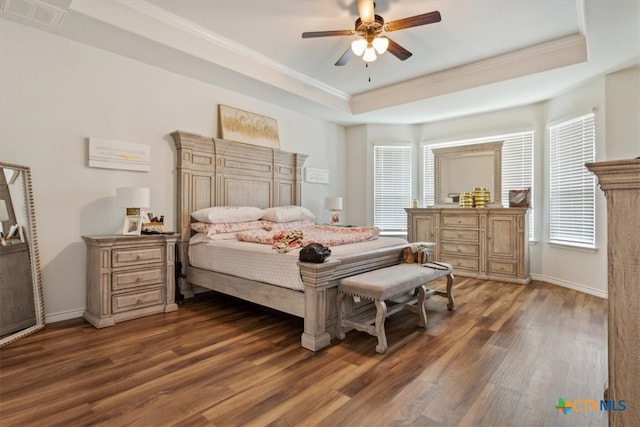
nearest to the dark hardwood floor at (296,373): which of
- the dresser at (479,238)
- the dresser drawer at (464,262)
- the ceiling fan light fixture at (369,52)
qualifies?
the dresser at (479,238)

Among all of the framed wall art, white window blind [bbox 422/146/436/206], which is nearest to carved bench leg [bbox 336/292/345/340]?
the framed wall art

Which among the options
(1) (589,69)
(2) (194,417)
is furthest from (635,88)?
(2) (194,417)

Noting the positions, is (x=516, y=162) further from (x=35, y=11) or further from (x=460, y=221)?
(x=35, y=11)

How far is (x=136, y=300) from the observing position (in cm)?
311

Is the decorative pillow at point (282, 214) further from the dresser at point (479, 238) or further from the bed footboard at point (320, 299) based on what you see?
the dresser at point (479, 238)

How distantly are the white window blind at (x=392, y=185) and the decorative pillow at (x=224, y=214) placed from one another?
298cm

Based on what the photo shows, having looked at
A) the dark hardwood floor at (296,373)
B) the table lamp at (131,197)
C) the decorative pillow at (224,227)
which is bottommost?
the dark hardwood floor at (296,373)

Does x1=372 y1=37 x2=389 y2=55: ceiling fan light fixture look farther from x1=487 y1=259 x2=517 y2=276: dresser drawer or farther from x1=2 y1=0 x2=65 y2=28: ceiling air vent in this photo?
x1=487 y1=259 x2=517 y2=276: dresser drawer

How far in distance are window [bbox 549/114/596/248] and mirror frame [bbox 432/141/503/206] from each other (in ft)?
2.24

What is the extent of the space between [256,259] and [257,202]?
1922 millimetres

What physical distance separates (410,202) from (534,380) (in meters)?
4.48

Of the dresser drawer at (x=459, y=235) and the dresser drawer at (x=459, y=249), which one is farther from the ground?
the dresser drawer at (x=459, y=235)

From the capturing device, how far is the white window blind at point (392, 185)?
6.30 meters

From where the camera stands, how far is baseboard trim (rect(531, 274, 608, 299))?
395 centimetres
